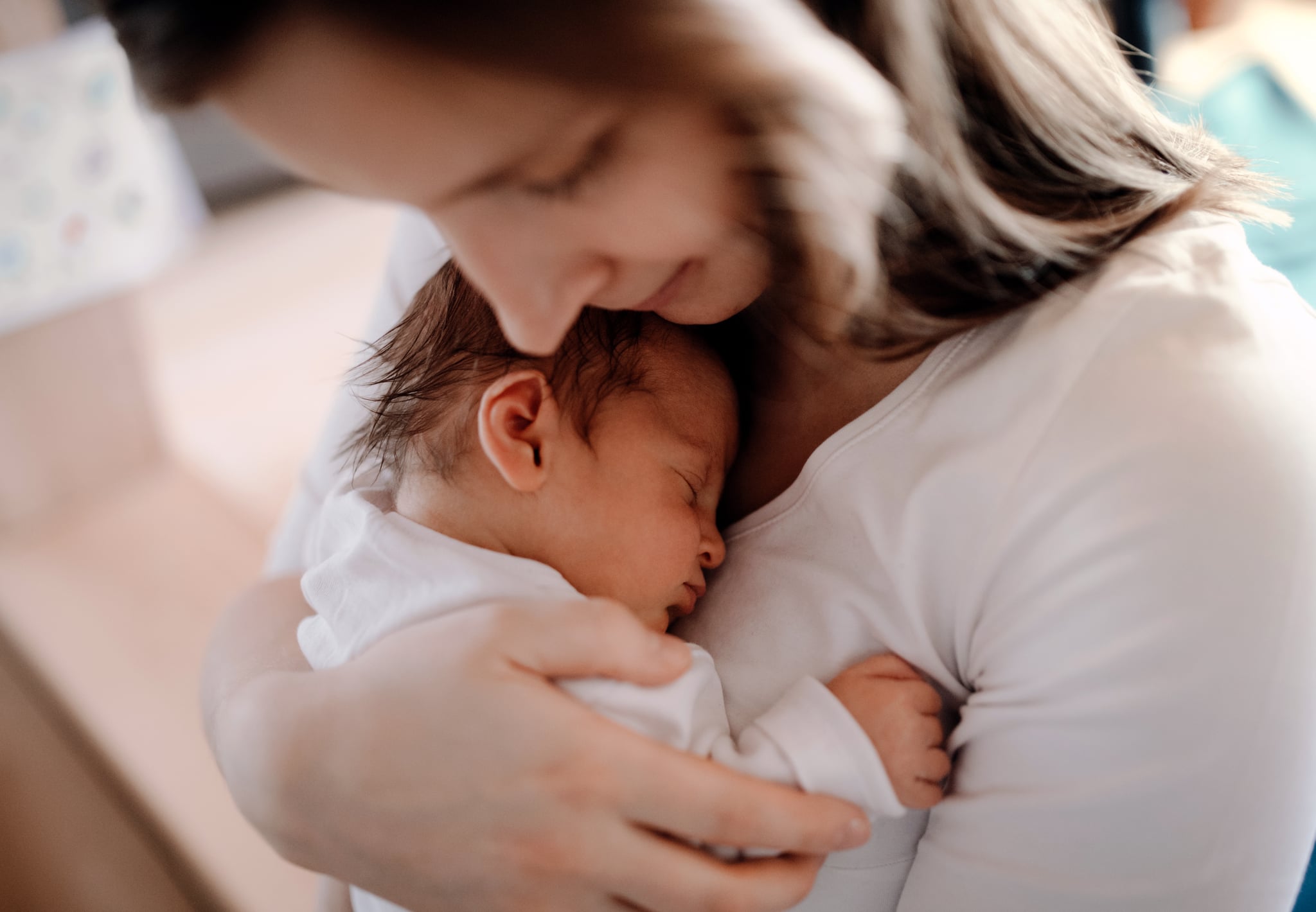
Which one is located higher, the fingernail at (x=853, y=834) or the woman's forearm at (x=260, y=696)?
the fingernail at (x=853, y=834)

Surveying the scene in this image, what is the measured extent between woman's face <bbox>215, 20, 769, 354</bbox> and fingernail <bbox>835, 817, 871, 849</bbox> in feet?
1.23

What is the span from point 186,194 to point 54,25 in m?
0.96

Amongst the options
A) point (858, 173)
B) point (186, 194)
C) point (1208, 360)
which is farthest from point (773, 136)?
point (186, 194)

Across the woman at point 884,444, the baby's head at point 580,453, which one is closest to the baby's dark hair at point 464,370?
the baby's head at point 580,453

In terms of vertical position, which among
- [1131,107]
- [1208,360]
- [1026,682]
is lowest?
[1026,682]

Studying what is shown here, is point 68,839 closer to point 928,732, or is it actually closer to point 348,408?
point 348,408

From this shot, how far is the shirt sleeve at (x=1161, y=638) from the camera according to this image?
56 cm

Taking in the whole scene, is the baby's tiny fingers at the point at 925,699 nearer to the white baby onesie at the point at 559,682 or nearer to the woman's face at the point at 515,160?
the white baby onesie at the point at 559,682

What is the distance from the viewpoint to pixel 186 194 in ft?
7.41

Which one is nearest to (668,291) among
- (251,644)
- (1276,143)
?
(251,644)

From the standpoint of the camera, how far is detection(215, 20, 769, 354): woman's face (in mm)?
470

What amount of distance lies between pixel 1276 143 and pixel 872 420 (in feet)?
2.80

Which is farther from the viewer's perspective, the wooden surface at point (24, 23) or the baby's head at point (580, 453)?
the wooden surface at point (24, 23)

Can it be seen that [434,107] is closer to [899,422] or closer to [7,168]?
[899,422]
